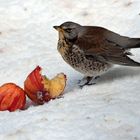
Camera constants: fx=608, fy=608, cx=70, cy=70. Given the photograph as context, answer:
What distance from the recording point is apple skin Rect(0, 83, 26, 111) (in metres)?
5.53

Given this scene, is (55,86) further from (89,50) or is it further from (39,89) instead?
(89,50)

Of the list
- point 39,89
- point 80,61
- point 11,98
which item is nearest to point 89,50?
point 80,61

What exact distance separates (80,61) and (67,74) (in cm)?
70

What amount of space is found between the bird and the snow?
18 centimetres

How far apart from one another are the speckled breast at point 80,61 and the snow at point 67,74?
0.16 m

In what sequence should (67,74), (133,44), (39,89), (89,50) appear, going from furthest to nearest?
1. (67,74)
2. (133,44)
3. (89,50)
4. (39,89)

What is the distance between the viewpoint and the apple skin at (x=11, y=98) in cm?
553

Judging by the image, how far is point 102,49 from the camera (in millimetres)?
5957

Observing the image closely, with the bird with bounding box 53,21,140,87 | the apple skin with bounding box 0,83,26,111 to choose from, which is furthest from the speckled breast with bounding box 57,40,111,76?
the apple skin with bounding box 0,83,26,111

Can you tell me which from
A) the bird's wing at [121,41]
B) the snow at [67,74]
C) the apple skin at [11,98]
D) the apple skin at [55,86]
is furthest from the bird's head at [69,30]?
the apple skin at [11,98]

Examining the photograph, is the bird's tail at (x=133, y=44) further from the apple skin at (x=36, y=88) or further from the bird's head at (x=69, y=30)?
the apple skin at (x=36, y=88)

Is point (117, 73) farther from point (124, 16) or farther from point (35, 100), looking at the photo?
point (124, 16)

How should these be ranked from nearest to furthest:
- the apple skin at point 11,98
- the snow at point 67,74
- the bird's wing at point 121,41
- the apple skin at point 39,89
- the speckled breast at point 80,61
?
the snow at point 67,74 < the apple skin at point 11,98 < the apple skin at point 39,89 < the speckled breast at point 80,61 < the bird's wing at point 121,41

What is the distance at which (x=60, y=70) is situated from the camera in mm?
6672
